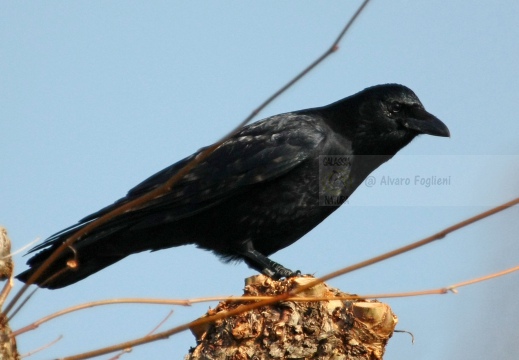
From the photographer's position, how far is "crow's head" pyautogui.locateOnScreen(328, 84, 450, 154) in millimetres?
6895

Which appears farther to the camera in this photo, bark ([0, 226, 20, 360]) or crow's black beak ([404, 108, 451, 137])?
crow's black beak ([404, 108, 451, 137])

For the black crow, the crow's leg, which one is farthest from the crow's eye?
the crow's leg

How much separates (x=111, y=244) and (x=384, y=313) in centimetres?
269

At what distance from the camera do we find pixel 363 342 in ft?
13.2

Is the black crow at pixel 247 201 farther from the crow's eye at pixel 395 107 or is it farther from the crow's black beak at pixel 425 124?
the crow's eye at pixel 395 107

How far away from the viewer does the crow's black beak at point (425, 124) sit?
22.2 ft

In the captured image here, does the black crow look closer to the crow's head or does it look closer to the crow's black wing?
the crow's black wing

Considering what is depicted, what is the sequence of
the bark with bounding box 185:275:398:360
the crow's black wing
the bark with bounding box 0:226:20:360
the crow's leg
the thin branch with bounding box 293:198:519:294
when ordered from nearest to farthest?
the thin branch with bounding box 293:198:519:294
the bark with bounding box 0:226:20:360
the bark with bounding box 185:275:398:360
the crow's leg
the crow's black wing

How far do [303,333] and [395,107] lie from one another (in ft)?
11.4

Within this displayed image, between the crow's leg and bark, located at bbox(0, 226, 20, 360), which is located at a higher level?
bark, located at bbox(0, 226, 20, 360)

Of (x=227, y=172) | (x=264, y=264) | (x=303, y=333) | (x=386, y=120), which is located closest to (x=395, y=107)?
(x=386, y=120)

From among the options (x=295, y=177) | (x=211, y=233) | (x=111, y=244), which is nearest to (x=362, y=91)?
(x=295, y=177)

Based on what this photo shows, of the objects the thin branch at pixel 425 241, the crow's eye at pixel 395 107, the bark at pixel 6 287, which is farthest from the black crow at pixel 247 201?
the thin branch at pixel 425 241

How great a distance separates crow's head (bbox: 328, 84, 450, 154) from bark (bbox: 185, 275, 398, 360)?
295cm
